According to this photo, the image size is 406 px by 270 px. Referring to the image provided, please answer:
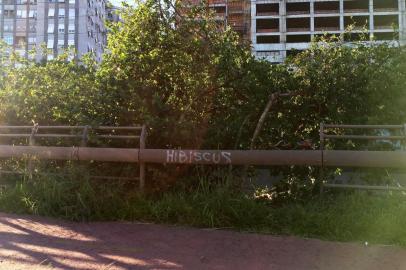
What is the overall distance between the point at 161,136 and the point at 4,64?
704 centimetres

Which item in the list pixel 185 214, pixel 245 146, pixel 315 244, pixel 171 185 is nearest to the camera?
pixel 315 244

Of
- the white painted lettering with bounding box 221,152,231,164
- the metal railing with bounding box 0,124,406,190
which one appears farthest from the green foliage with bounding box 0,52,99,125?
the white painted lettering with bounding box 221,152,231,164

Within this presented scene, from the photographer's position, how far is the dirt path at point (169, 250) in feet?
17.0

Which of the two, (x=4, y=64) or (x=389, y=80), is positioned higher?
(x=4, y=64)

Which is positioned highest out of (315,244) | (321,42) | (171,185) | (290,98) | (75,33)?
(75,33)

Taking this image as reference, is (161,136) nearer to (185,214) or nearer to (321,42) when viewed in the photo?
(185,214)

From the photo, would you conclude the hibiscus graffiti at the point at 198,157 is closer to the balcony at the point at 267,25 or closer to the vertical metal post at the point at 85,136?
the vertical metal post at the point at 85,136

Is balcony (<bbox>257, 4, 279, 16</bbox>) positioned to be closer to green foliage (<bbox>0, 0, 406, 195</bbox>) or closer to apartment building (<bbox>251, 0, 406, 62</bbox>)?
apartment building (<bbox>251, 0, 406, 62</bbox>)

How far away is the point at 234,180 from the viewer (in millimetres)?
7789

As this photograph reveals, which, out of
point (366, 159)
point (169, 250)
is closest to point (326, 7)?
point (366, 159)

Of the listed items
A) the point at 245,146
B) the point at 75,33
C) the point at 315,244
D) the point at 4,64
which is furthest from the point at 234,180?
the point at 75,33

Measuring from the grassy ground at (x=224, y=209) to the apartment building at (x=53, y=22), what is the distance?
8298cm

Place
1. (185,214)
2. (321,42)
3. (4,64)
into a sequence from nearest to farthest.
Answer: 1. (185,214)
2. (321,42)
3. (4,64)

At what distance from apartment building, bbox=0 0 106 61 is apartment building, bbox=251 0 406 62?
95.3ft
